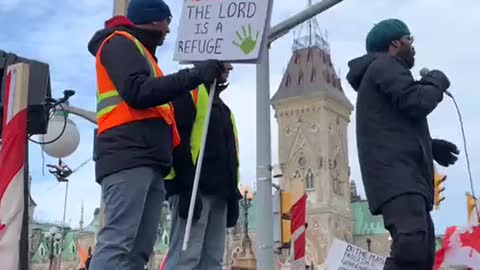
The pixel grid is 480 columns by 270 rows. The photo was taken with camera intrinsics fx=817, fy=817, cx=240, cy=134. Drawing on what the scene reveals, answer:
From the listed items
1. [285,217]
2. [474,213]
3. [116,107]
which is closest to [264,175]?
[116,107]

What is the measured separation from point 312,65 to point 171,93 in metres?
102

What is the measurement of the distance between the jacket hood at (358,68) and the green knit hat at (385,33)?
94 millimetres

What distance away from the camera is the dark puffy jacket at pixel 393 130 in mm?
3926

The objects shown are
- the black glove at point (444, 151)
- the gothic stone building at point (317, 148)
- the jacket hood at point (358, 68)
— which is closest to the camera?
the jacket hood at point (358, 68)

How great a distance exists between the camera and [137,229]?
3.71m

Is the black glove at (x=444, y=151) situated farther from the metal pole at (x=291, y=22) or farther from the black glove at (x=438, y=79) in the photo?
the metal pole at (x=291, y=22)

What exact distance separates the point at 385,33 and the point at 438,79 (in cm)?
45

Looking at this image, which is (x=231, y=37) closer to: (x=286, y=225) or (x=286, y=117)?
(x=286, y=225)

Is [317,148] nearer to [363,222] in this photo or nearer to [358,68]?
[363,222]

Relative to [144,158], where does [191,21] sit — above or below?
above

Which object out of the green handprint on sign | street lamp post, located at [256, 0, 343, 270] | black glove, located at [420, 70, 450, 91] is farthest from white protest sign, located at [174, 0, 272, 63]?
street lamp post, located at [256, 0, 343, 270]

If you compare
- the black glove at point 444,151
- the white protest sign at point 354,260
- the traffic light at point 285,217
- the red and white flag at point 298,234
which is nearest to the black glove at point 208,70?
the black glove at point 444,151

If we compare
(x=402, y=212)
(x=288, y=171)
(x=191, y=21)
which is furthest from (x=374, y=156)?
→ (x=288, y=171)

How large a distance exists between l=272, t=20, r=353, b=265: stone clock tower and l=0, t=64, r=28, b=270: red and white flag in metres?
95.5
